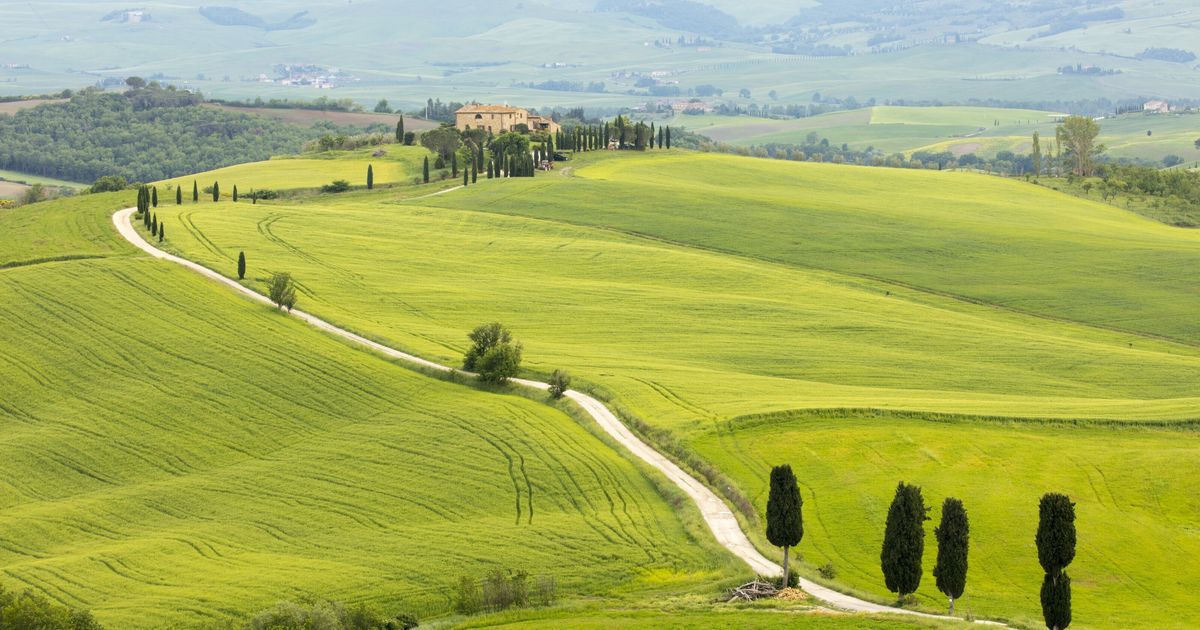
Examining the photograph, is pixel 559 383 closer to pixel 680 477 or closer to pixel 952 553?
pixel 680 477

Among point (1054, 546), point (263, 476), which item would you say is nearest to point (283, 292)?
point (263, 476)

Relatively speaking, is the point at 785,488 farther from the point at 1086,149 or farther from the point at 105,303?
the point at 1086,149

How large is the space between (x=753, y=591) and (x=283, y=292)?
51606 mm

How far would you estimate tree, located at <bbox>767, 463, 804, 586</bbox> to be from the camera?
174 ft

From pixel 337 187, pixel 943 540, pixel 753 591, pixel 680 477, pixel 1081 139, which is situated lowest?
pixel 753 591

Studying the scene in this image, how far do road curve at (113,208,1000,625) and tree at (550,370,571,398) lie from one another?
498mm

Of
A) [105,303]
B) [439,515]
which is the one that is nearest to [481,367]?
[439,515]

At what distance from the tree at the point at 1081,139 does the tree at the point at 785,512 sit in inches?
5554

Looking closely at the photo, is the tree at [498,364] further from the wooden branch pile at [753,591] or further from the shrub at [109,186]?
the shrub at [109,186]

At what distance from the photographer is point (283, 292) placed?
9469 centimetres

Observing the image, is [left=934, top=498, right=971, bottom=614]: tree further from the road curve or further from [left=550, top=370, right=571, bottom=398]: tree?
[left=550, top=370, right=571, bottom=398]: tree

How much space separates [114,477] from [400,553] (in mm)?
20366

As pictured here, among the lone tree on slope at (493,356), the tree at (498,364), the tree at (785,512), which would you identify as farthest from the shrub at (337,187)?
the tree at (785,512)

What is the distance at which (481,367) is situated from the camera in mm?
80938
